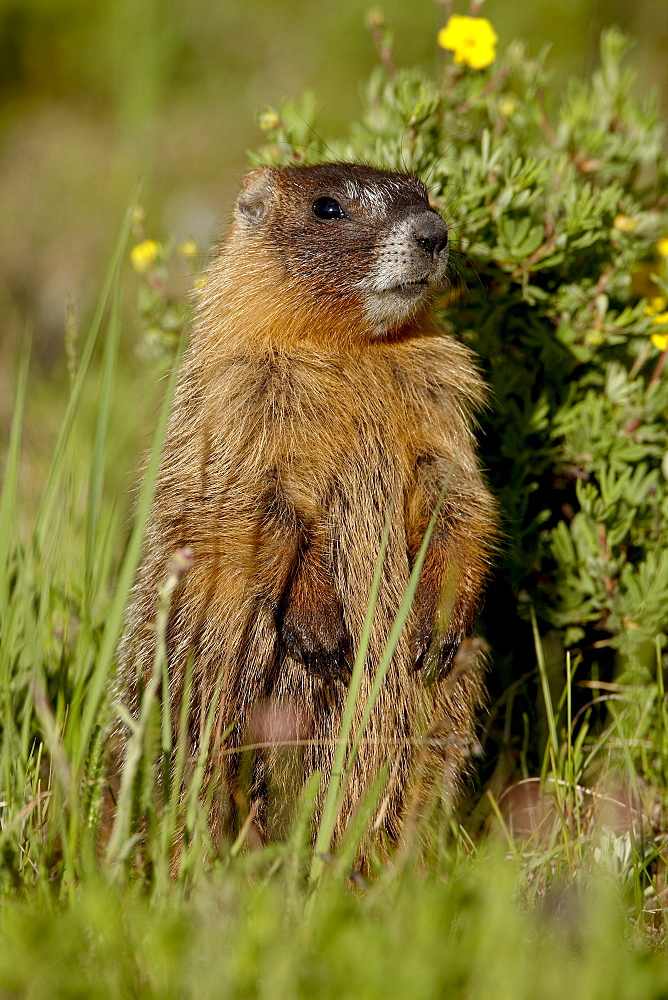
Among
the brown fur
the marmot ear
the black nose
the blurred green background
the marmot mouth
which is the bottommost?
the brown fur

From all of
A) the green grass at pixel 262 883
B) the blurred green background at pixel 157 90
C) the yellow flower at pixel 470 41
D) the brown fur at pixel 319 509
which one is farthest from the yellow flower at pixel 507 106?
the blurred green background at pixel 157 90

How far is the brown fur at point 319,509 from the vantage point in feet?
10.4

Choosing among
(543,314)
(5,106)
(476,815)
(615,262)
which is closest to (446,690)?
(476,815)

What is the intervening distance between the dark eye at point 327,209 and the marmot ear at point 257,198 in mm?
258

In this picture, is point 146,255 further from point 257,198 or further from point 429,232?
point 429,232

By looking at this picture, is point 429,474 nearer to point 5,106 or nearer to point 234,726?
point 234,726

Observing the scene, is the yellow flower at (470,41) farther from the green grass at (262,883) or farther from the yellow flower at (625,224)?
the green grass at (262,883)

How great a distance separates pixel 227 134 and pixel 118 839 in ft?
25.1

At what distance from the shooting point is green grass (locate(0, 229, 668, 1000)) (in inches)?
77.7

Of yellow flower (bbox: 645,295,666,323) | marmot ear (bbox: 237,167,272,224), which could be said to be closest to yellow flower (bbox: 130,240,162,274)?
marmot ear (bbox: 237,167,272,224)

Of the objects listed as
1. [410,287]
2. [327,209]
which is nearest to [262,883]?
[410,287]

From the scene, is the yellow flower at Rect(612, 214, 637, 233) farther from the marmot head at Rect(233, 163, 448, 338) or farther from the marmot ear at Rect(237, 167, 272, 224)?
the marmot ear at Rect(237, 167, 272, 224)

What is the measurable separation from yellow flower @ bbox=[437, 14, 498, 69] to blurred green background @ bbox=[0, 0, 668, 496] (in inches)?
142

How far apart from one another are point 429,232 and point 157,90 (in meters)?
5.96
